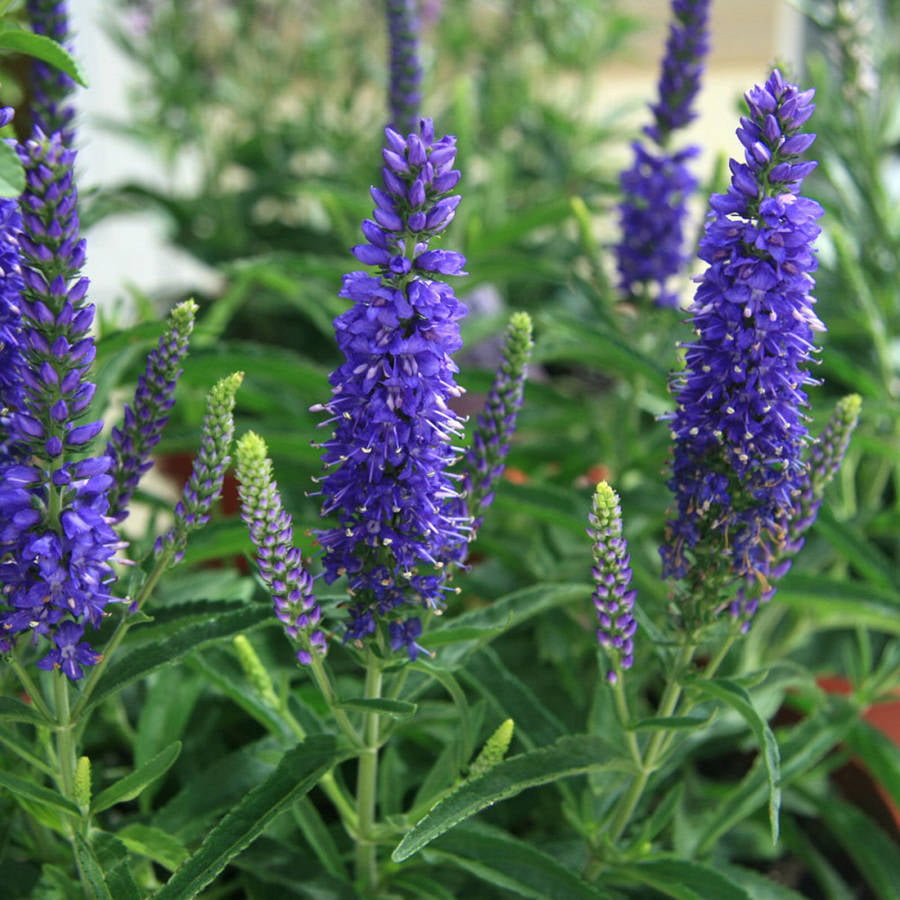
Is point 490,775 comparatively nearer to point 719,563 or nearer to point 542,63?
point 719,563

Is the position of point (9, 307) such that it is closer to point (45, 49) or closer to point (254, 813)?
point (45, 49)

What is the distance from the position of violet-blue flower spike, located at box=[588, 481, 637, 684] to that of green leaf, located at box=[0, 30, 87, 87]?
39 centimetres

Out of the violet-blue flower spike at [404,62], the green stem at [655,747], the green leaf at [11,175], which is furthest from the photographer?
the violet-blue flower spike at [404,62]

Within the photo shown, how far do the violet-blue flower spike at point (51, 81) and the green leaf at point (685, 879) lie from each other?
0.72m

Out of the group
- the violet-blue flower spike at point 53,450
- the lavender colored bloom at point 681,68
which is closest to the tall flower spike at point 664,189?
the lavender colored bloom at point 681,68

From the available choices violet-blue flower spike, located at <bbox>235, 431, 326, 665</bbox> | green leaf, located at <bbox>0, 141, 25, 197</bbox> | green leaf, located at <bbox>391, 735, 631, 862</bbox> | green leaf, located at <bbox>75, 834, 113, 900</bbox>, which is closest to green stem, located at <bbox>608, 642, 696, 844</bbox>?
green leaf, located at <bbox>391, 735, 631, 862</bbox>

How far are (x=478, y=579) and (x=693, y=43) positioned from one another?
0.59 m

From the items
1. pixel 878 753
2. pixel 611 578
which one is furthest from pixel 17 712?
pixel 878 753

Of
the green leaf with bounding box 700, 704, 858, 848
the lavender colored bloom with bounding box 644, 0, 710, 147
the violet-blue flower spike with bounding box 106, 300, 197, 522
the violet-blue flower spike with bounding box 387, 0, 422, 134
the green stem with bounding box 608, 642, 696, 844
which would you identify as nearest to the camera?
the violet-blue flower spike with bounding box 106, 300, 197, 522

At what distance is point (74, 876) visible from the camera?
2.59 ft

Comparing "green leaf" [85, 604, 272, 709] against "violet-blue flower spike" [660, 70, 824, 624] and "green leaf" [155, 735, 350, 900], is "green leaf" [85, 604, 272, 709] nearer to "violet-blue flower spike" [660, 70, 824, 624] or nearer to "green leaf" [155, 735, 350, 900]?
"green leaf" [155, 735, 350, 900]

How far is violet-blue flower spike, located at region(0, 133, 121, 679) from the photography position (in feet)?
1.76

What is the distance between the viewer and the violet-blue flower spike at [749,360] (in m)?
0.58

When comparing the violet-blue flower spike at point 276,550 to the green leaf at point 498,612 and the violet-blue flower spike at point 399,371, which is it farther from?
the green leaf at point 498,612
